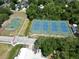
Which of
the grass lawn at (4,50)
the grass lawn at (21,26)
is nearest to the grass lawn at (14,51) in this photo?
the grass lawn at (4,50)

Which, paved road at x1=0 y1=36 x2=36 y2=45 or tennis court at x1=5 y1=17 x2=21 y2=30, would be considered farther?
tennis court at x1=5 y1=17 x2=21 y2=30

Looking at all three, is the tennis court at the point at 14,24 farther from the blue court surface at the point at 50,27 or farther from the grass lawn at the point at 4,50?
the grass lawn at the point at 4,50

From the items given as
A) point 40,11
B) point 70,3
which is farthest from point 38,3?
point 70,3

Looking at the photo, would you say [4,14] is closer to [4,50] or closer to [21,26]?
[21,26]

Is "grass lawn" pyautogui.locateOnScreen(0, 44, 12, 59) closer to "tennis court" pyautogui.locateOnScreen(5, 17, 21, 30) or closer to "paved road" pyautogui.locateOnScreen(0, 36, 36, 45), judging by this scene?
"paved road" pyautogui.locateOnScreen(0, 36, 36, 45)

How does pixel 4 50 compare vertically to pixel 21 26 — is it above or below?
above

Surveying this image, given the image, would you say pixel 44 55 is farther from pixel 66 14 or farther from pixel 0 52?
pixel 66 14

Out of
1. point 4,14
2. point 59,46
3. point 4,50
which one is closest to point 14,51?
point 4,50

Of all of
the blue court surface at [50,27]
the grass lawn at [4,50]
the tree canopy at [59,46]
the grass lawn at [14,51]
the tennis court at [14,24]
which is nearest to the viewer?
the tree canopy at [59,46]

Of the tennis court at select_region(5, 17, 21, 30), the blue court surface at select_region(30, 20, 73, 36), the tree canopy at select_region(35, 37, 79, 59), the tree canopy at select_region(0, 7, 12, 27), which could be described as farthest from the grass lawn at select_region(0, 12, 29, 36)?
the tree canopy at select_region(35, 37, 79, 59)

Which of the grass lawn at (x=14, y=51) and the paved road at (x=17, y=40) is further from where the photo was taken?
the paved road at (x=17, y=40)
